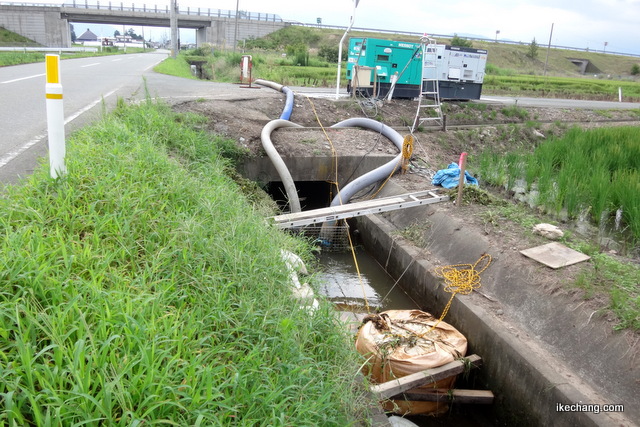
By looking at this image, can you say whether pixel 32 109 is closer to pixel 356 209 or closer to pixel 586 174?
pixel 356 209

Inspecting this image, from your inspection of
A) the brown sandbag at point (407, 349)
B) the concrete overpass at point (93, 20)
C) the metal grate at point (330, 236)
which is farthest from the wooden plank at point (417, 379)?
the concrete overpass at point (93, 20)

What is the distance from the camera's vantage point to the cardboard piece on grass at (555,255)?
5152 mm

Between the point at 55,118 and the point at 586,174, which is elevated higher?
the point at 55,118

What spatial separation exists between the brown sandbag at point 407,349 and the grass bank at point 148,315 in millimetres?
1091

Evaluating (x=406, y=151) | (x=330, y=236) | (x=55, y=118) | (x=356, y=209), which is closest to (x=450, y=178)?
(x=406, y=151)

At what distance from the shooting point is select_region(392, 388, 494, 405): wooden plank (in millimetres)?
4242

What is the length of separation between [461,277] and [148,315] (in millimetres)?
4262

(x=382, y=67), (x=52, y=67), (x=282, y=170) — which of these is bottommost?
(x=282, y=170)

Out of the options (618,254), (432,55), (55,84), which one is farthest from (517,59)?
(55,84)

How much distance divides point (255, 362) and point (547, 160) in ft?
28.1

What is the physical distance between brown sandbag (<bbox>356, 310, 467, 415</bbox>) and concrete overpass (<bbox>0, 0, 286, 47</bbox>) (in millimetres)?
45537

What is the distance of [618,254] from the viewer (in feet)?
19.1

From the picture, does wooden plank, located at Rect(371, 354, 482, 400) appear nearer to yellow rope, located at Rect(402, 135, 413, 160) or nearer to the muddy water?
the muddy water

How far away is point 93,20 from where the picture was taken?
52438mm
